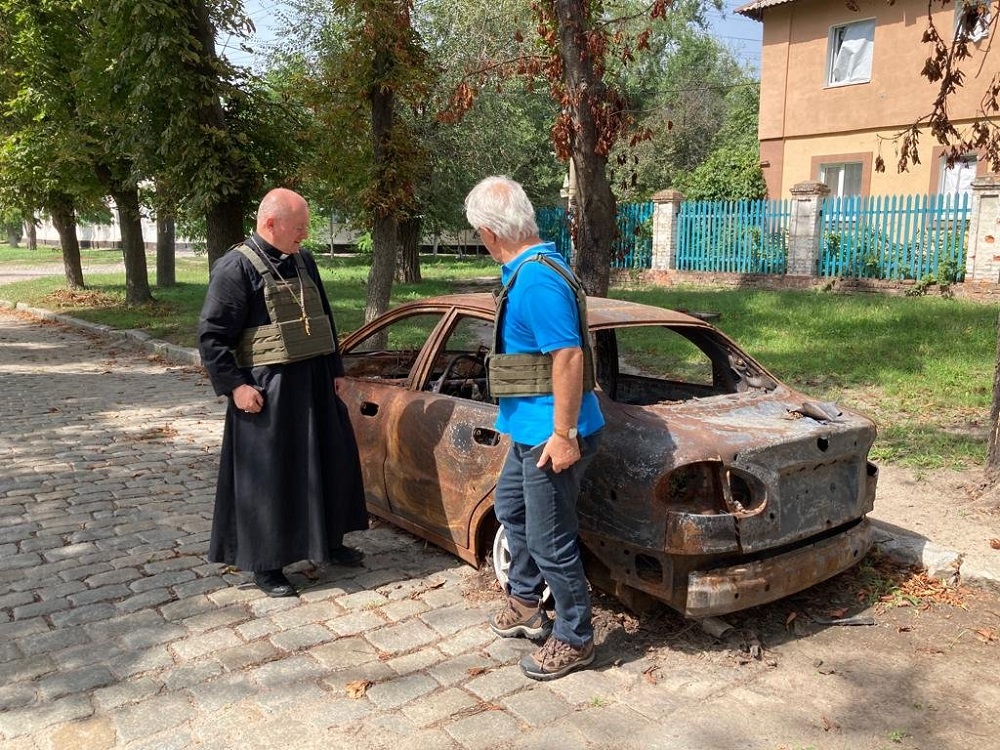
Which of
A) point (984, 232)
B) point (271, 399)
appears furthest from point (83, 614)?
point (984, 232)

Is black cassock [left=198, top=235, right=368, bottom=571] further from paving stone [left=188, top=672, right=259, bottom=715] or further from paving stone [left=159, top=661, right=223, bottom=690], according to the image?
paving stone [left=188, top=672, right=259, bottom=715]

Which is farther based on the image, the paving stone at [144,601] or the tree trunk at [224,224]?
the tree trunk at [224,224]

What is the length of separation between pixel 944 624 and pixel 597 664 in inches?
67.1

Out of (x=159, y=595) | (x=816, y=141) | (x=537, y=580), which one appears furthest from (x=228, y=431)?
(x=816, y=141)

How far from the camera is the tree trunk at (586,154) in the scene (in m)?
8.00

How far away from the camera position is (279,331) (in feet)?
13.5

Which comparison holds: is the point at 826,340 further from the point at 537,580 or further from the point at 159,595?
the point at 159,595

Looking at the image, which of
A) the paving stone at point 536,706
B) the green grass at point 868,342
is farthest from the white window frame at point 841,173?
the paving stone at point 536,706

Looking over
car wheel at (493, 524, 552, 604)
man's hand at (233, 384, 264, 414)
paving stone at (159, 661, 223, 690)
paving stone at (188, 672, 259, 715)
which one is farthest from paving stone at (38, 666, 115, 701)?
car wheel at (493, 524, 552, 604)

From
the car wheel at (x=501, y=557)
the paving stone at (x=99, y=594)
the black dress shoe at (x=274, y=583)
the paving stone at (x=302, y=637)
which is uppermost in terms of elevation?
the car wheel at (x=501, y=557)

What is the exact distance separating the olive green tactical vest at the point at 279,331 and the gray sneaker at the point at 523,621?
1.54m

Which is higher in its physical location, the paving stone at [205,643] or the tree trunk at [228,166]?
the tree trunk at [228,166]

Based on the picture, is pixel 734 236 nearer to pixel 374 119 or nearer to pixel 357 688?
pixel 374 119

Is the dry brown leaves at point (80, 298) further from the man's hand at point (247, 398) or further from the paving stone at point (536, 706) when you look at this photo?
the paving stone at point (536, 706)
